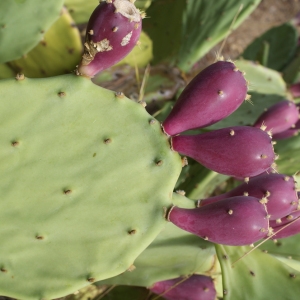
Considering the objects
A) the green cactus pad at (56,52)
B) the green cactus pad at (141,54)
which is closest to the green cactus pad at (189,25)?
the green cactus pad at (141,54)

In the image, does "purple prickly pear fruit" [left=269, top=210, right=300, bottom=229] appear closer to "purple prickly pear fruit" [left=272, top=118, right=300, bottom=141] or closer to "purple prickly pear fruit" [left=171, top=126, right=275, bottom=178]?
"purple prickly pear fruit" [left=171, top=126, right=275, bottom=178]

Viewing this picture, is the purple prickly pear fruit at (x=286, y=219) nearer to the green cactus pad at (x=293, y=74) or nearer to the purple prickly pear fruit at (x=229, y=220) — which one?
the purple prickly pear fruit at (x=229, y=220)

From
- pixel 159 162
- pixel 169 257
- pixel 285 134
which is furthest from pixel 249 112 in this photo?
pixel 159 162

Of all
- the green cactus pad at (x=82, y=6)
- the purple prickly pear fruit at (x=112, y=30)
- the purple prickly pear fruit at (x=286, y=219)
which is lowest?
the purple prickly pear fruit at (x=286, y=219)

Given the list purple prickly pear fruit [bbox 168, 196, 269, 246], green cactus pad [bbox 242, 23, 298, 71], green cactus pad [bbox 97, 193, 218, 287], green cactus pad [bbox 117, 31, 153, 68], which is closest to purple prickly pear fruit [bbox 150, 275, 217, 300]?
green cactus pad [bbox 97, 193, 218, 287]

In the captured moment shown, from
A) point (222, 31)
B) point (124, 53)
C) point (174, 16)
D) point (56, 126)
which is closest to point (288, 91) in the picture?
point (222, 31)
